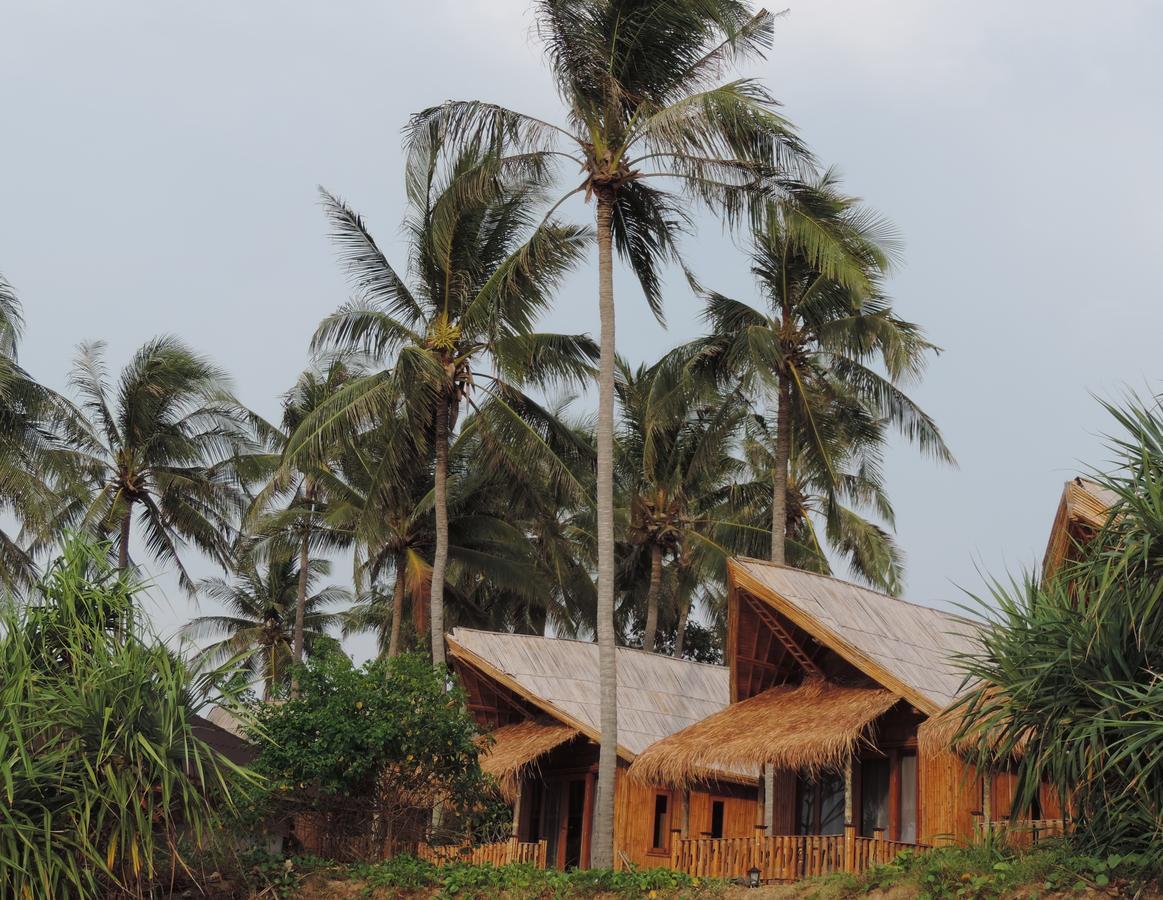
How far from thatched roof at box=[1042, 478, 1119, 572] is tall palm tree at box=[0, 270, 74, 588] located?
16087 millimetres

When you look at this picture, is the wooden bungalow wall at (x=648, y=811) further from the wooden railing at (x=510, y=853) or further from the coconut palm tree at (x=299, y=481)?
the coconut palm tree at (x=299, y=481)

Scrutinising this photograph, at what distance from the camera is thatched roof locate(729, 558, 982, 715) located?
17141mm

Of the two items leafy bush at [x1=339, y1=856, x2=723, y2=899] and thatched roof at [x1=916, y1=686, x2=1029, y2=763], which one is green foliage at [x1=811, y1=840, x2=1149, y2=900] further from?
leafy bush at [x1=339, y1=856, x2=723, y2=899]

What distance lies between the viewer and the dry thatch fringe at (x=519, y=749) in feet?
68.3

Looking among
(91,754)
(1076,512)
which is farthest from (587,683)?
(91,754)

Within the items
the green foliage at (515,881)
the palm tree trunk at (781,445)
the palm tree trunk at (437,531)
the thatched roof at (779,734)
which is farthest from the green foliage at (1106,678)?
the palm tree trunk at (437,531)

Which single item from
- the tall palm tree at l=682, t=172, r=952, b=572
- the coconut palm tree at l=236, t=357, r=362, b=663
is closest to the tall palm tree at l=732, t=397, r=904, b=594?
the tall palm tree at l=682, t=172, r=952, b=572

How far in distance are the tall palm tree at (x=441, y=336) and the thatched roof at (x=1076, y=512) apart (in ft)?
27.9

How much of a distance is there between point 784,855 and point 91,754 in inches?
308

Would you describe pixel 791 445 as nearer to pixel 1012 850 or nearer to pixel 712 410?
pixel 712 410

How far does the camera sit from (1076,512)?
1477 centimetres

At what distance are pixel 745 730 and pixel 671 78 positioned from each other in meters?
8.74

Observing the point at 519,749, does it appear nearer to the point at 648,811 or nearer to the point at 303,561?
the point at 648,811

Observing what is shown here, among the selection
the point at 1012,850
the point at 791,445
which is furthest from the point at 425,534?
the point at 1012,850
